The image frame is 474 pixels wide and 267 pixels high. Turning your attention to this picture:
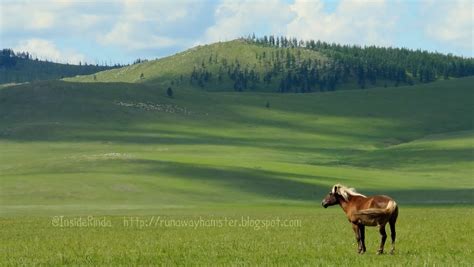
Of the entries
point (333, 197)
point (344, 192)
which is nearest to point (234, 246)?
point (333, 197)

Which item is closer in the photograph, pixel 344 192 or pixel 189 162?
pixel 344 192

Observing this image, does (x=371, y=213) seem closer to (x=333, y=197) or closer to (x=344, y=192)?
(x=344, y=192)

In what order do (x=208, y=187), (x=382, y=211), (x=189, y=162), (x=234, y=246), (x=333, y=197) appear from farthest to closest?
(x=189, y=162) < (x=208, y=187) < (x=234, y=246) < (x=333, y=197) < (x=382, y=211)

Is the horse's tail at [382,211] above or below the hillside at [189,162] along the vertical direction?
above

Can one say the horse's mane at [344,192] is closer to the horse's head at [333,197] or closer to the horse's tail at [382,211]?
the horse's head at [333,197]

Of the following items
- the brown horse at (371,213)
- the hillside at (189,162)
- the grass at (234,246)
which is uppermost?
the brown horse at (371,213)

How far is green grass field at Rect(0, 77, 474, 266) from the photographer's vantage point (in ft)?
89.1

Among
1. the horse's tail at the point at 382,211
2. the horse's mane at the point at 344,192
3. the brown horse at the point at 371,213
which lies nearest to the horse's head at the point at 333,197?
the horse's mane at the point at 344,192

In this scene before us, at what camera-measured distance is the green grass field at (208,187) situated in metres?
27.2

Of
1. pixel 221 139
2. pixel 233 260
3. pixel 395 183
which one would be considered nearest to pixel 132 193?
pixel 395 183

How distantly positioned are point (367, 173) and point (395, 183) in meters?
10.6

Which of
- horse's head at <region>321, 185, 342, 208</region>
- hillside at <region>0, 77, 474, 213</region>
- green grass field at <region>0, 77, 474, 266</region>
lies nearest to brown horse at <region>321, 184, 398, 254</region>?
horse's head at <region>321, 185, 342, 208</region>

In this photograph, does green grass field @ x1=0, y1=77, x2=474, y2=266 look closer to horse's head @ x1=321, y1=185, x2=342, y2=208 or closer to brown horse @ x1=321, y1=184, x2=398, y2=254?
brown horse @ x1=321, y1=184, x2=398, y2=254

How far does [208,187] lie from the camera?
86375 millimetres
